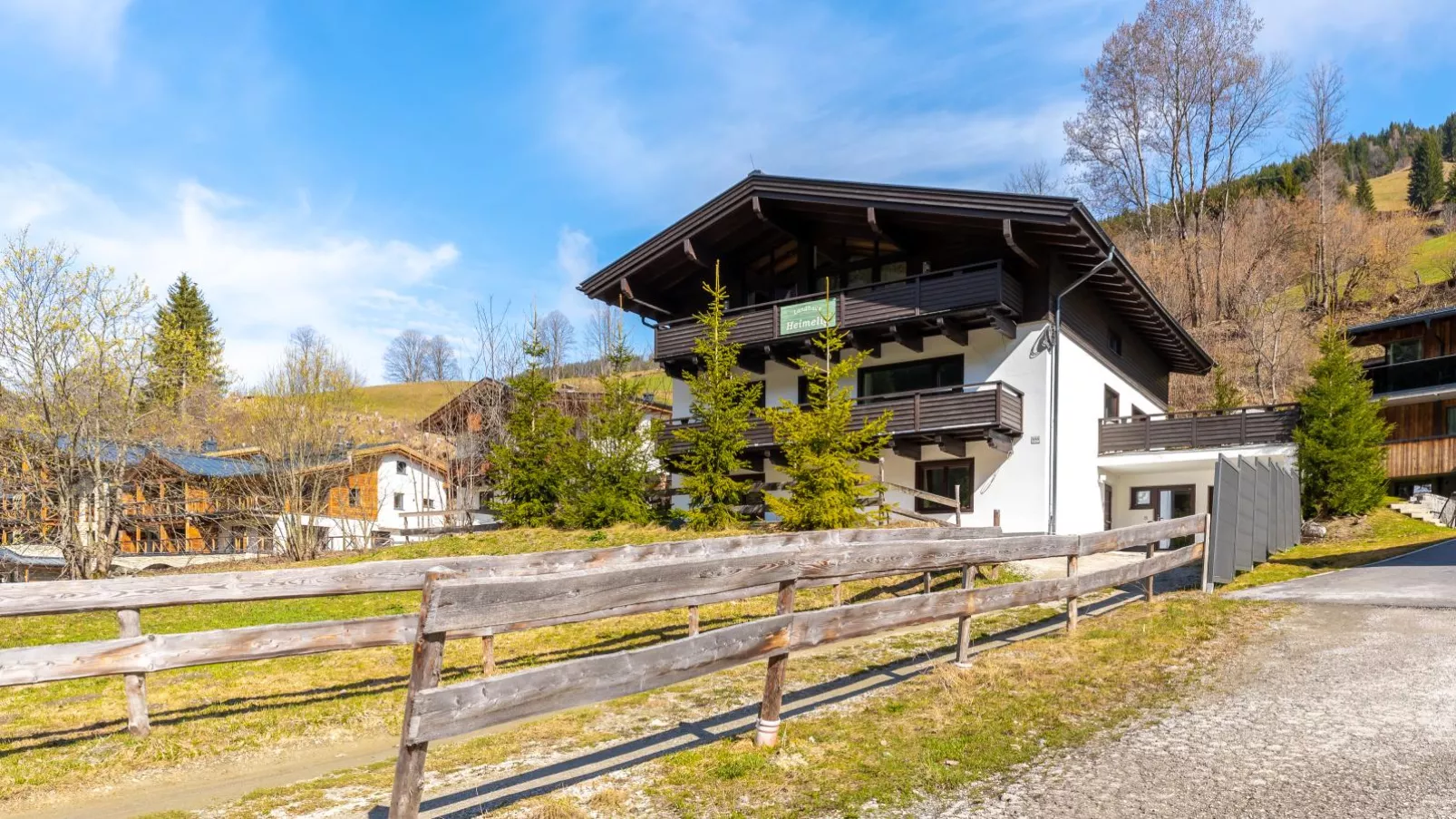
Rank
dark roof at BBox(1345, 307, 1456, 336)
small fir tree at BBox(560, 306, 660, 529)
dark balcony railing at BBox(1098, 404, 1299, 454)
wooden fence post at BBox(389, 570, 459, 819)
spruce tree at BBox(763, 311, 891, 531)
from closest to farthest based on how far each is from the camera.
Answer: wooden fence post at BBox(389, 570, 459, 819) → spruce tree at BBox(763, 311, 891, 531) → dark balcony railing at BBox(1098, 404, 1299, 454) → small fir tree at BBox(560, 306, 660, 529) → dark roof at BBox(1345, 307, 1456, 336)

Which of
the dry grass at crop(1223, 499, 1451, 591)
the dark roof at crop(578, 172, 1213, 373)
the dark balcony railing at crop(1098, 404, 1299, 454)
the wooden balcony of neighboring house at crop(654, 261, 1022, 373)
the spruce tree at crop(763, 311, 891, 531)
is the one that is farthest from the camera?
the dark balcony railing at crop(1098, 404, 1299, 454)

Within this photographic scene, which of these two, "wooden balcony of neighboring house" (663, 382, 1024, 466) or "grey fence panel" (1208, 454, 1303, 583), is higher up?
"wooden balcony of neighboring house" (663, 382, 1024, 466)

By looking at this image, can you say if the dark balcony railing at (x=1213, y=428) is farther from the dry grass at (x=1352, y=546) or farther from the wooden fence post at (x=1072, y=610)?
the wooden fence post at (x=1072, y=610)

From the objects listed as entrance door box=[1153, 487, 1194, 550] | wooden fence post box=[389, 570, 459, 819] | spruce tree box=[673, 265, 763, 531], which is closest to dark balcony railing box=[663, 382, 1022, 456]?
spruce tree box=[673, 265, 763, 531]

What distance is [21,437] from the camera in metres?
19.8

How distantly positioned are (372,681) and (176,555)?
29403mm

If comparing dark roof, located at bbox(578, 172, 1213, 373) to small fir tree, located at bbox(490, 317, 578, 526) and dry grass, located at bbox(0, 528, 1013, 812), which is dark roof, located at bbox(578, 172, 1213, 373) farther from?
dry grass, located at bbox(0, 528, 1013, 812)

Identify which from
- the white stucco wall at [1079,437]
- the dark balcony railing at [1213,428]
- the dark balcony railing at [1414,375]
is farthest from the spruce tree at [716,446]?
the dark balcony railing at [1414,375]

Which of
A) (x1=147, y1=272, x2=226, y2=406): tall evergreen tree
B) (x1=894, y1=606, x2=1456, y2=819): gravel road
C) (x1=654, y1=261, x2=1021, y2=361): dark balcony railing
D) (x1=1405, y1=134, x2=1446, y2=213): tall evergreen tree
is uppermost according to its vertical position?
(x1=1405, y1=134, x2=1446, y2=213): tall evergreen tree

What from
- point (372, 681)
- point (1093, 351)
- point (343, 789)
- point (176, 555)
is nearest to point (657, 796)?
point (343, 789)

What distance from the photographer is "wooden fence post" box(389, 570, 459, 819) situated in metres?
3.86

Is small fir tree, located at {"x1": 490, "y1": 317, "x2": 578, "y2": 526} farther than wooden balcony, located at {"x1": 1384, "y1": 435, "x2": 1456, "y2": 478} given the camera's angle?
No

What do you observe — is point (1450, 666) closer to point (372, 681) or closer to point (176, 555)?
point (372, 681)

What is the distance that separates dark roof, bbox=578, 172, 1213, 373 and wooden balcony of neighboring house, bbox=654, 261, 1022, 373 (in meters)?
1.40
